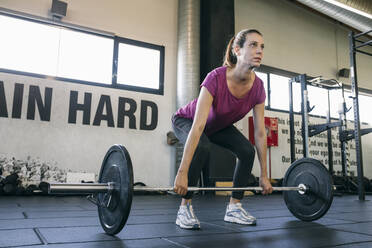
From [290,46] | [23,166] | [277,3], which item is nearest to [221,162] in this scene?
[23,166]

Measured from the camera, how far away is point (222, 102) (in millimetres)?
1564

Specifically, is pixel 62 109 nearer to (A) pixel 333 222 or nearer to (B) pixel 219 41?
(B) pixel 219 41

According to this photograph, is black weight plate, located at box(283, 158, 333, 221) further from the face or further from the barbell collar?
the barbell collar

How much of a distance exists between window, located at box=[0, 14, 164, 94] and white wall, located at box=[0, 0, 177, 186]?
95 mm

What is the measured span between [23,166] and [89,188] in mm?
2370

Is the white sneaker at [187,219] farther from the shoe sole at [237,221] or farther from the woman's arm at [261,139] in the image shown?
the woman's arm at [261,139]

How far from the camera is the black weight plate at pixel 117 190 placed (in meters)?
1.27

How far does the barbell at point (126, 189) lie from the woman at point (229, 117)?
0.16 meters

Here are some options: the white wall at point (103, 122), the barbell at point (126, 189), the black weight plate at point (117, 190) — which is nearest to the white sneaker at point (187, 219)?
the barbell at point (126, 189)

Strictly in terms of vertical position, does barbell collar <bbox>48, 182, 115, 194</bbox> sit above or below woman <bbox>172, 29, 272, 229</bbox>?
below

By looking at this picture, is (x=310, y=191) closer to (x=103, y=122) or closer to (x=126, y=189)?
(x=126, y=189)

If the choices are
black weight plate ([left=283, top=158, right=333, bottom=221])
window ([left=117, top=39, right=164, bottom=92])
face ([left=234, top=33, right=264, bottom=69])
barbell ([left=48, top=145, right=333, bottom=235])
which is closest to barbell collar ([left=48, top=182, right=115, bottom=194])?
barbell ([left=48, top=145, right=333, bottom=235])

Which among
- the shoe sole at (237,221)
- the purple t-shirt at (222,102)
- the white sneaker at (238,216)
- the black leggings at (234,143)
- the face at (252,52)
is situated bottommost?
the shoe sole at (237,221)

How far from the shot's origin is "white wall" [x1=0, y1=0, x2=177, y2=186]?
3434 millimetres
